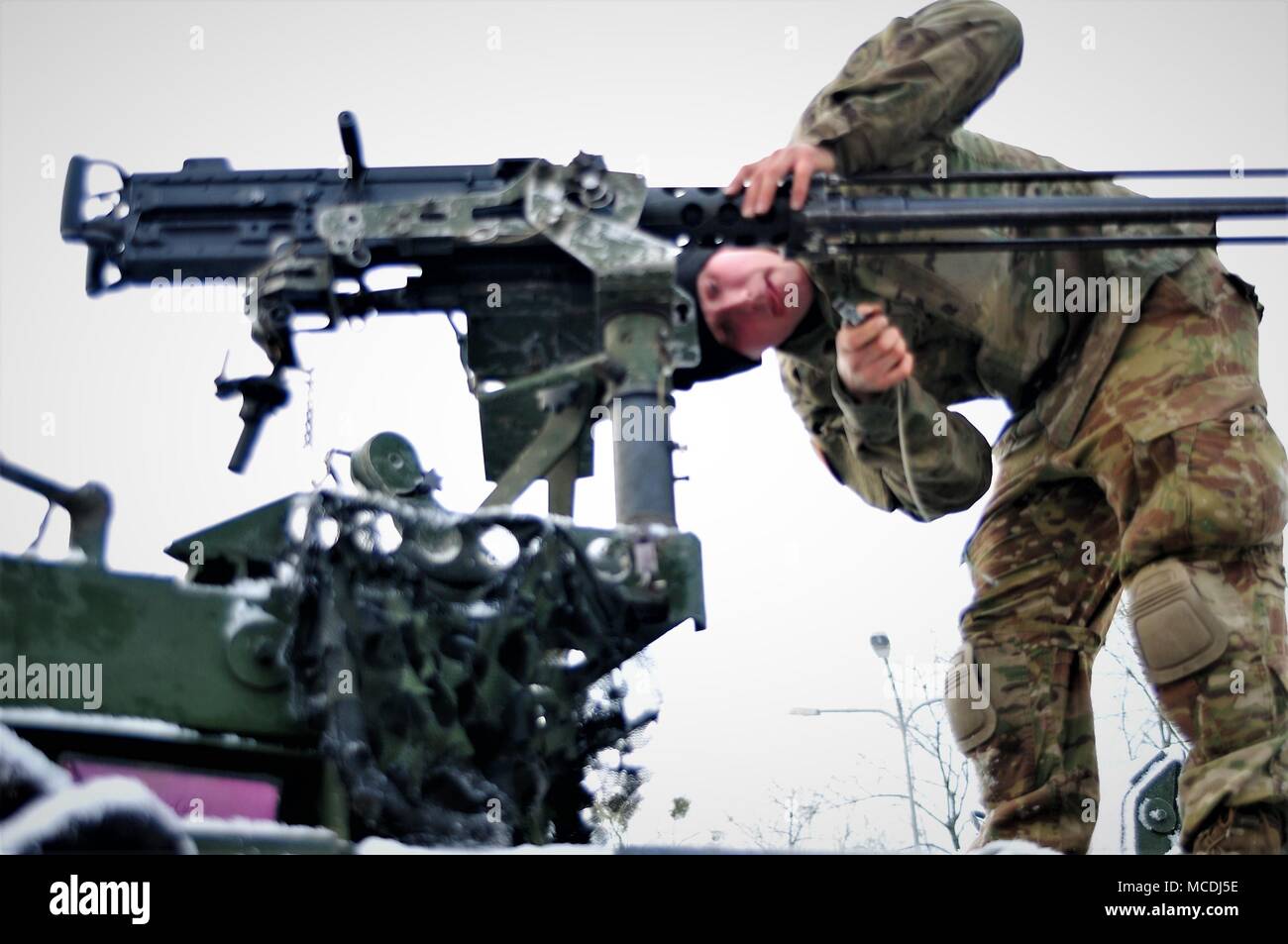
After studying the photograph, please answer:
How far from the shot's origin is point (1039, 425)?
862 centimetres

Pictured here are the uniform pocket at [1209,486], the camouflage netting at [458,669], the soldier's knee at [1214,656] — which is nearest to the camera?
the camouflage netting at [458,669]

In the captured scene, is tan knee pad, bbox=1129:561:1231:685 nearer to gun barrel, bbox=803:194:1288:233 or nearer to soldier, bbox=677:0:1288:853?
soldier, bbox=677:0:1288:853

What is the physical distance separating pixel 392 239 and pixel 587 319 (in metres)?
0.85

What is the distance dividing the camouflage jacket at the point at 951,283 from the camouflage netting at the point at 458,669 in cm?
209

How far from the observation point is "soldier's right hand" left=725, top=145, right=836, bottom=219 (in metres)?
8.23

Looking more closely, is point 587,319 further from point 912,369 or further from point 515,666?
point 515,666

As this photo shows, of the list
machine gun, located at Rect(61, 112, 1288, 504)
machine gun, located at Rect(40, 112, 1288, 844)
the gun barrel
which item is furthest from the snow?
the gun barrel

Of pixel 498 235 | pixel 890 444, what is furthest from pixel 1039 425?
pixel 498 235

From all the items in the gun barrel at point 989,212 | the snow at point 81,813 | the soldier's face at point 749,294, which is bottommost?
the snow at point 81,813

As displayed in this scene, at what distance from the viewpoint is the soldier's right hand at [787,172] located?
8234 millimetres

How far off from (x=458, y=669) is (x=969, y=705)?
2685 millimetres

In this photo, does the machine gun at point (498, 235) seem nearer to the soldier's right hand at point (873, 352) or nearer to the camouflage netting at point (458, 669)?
the soldier's right hand at point (873, 352)

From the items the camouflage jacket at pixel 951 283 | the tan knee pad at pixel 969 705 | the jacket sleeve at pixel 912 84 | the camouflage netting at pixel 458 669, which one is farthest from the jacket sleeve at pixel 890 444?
the camouflage netting at pixel 458 669
